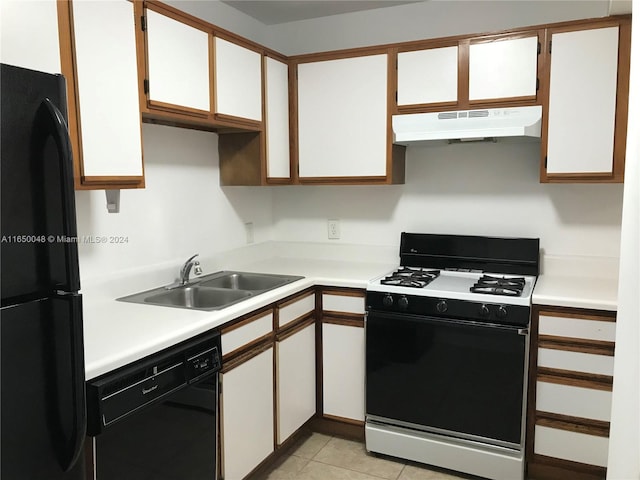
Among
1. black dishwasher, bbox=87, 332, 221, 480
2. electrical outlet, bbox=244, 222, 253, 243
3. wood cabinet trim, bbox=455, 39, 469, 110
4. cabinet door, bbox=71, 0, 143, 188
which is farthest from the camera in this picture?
electrical outlet, bbox=244, 222, 253, 243

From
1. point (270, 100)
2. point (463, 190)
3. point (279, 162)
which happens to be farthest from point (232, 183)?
point (463, 190)

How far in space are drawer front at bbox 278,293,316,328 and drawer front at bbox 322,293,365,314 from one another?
0.07 m

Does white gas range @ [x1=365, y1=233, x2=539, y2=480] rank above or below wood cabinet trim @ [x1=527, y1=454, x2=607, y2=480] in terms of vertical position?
above

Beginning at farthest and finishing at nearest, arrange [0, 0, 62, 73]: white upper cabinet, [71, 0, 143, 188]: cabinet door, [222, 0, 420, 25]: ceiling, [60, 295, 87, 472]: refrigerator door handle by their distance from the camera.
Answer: [222, 0, 420, 25]: ceiling < [71, 0, 143, 188]: cabinet door < [0, 0, 62, 73]: white upper cabinet < [60, 295, 87, 472]: refrigerator door handle

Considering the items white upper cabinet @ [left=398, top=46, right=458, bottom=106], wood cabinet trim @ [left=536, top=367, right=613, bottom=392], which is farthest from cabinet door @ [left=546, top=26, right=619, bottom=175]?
wood cabinet trim @ [left=536, top=367, right=613, bottom=392]

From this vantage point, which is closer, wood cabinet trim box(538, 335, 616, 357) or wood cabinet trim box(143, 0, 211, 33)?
wood cabinet trim box(143, 0, 211, 33)

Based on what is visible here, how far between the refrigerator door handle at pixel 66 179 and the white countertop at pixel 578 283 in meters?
1.90

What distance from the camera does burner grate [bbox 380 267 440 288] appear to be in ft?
8.48

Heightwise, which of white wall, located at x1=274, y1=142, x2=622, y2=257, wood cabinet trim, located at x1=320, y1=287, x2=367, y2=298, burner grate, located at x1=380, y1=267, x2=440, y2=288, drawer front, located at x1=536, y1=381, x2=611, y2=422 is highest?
white wall, located at x1=274, y1=142, x2=622, y2=257

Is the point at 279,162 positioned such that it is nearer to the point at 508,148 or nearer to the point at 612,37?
the point at 508,148

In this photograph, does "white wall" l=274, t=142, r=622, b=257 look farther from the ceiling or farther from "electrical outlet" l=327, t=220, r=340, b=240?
the ceiling

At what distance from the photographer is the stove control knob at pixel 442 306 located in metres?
2.43

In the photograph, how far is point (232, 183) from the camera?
301cm

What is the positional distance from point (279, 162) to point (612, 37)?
1.78 m
